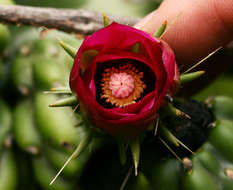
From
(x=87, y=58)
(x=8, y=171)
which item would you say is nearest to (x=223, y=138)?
(x=87, y=58)

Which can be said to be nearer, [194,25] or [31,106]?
[194,25]

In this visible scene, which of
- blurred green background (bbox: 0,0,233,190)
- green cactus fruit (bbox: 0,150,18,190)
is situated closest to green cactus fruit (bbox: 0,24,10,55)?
blurred green background (bbox: 0,0,233,190)

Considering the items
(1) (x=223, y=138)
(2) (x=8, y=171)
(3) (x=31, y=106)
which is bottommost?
(2) (x=8, y=171)

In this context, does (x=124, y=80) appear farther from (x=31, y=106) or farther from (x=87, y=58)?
(x=31, y=106)

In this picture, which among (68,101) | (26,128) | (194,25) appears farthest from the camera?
(26,128)

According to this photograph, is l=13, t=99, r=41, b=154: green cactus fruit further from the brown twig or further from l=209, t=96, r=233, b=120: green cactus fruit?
l=209, t=96, r=233, b=120: green cactus fruit

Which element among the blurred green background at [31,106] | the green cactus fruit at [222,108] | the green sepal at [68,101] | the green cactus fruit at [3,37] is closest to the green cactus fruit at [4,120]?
the blurred green background at [31,106]
